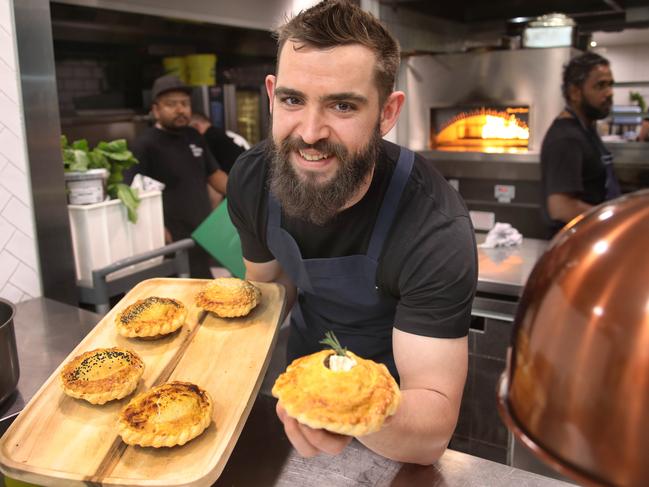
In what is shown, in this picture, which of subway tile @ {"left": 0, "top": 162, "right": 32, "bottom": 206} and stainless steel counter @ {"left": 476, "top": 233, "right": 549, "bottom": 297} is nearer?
subway tile @ {"left": 0, "top": 162, "right": 32, "bottom": 206}

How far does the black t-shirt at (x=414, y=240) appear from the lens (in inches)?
49.3

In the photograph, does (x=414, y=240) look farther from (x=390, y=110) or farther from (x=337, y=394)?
(x=337, y=394)

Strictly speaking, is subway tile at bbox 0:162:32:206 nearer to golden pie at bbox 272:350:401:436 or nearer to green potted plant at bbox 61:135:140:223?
green potted plant at bbox 61:135:140:223

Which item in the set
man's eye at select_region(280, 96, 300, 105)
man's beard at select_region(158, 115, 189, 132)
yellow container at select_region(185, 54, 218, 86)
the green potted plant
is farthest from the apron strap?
yellow container at select_region(185, 54, 218, 86)

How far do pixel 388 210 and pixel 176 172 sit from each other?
246cm

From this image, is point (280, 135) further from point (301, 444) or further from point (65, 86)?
point (65, 86)

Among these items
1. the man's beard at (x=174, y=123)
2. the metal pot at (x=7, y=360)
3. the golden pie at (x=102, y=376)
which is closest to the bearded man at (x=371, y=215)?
the golden pie at (x=102, y=376)

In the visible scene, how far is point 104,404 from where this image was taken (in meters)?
1.14

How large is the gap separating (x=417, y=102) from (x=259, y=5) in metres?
1.47

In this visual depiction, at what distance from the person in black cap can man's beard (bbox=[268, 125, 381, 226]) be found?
224 cm

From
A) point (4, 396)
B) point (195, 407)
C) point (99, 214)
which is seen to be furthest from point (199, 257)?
point (195, 407)

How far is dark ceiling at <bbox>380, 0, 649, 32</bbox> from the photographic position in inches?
147

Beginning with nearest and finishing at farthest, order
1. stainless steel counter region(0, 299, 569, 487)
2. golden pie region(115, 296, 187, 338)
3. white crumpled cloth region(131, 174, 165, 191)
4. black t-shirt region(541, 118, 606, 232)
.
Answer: stainless steel counter region(0, 299, 569, 487) < golden pie region(115, 296, 187, 338) < white crumpled cloth region(131, 174, 165, 191) < black t-shirt region(541, 118, 606, 232)

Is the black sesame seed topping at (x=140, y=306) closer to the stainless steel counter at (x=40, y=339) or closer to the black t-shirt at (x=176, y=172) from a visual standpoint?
the stainless steel counter at (x=40, y=339)
